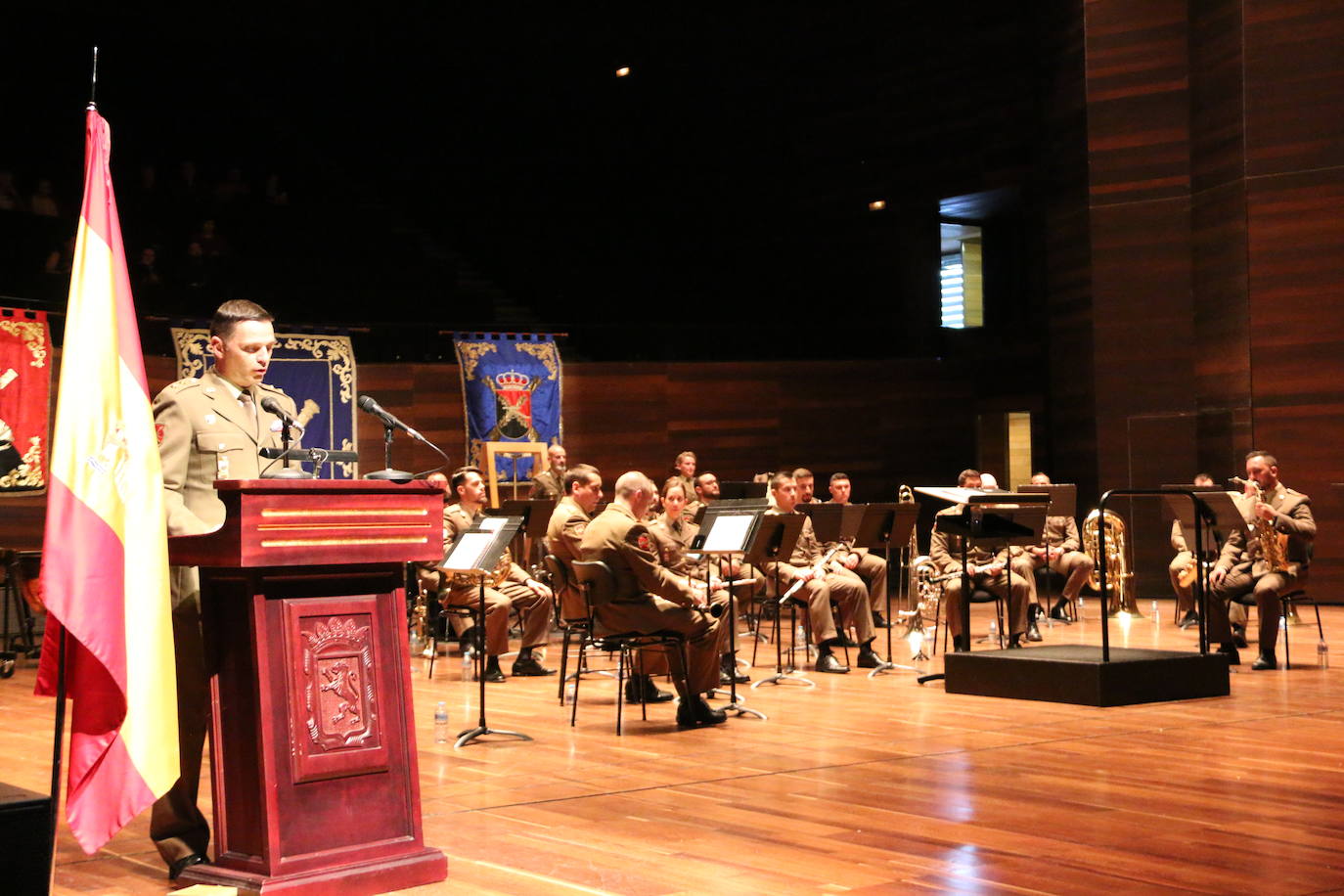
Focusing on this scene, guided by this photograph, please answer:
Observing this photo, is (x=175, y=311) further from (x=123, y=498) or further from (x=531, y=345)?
(x=123, y=498)

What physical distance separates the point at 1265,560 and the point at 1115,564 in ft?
11.2

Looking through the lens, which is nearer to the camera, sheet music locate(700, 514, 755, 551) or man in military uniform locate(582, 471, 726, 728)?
man in military uniform locate(582, 471, 726, 728)

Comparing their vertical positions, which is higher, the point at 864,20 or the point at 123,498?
the point at 864,20

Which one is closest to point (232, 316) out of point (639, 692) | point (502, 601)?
point (639, 692)

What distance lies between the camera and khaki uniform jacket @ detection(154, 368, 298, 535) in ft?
12.7

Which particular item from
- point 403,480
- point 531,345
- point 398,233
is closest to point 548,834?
point 403,480

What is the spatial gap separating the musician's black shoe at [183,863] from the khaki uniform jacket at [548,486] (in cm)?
846

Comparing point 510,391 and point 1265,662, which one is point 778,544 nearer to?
point 1265,662

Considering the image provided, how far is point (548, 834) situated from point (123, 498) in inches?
79.5

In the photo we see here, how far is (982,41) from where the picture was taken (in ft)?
51.6

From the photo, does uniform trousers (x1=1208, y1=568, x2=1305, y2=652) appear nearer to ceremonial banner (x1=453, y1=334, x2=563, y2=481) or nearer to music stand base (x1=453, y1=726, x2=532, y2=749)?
music stand base (x1=453, y1=726, x2=532, y2=749)

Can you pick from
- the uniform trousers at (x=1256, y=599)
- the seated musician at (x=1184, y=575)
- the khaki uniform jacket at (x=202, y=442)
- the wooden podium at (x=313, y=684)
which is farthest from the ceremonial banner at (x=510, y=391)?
the wooden podium at (x=313, y=684)

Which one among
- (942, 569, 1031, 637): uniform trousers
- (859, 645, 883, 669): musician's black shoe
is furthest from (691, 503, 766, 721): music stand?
(942, 569, 1031, 637): uniform trousers

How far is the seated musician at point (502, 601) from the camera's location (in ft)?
28.5
